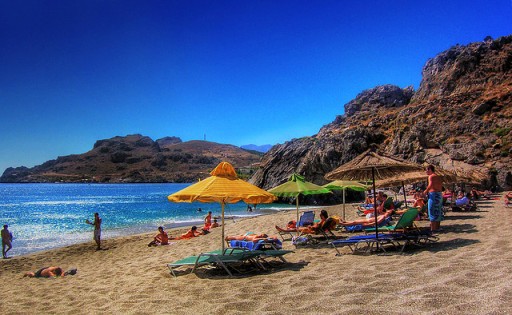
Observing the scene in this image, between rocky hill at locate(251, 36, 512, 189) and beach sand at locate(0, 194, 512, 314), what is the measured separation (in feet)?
85.2

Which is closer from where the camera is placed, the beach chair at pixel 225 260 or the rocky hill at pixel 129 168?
the beach chair at pixel 225 260

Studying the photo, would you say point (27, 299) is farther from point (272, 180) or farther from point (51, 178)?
point (51, 178)

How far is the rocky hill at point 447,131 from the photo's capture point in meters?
34.9

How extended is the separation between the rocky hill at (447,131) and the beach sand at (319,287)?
25984 mm

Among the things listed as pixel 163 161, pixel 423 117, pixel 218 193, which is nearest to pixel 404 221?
pixel 218 193

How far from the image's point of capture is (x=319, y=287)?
5188 millimetres

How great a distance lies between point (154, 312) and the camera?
488cm

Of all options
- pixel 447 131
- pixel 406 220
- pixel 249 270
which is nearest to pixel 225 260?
pixel 249 270

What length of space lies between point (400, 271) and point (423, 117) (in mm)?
46014

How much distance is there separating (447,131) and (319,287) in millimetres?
41179

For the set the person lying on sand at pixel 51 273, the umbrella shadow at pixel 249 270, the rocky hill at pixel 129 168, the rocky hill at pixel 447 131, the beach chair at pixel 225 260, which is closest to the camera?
the umbrella shadow at pixel 249 270

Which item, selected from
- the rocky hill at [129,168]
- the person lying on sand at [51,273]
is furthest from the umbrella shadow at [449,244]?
the rocky hill at [129,168]

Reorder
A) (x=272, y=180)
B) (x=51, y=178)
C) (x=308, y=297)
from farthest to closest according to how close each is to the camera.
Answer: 1. (x=51, y=178)
2. (x=272, y=180)
3. (x=308, y=297)

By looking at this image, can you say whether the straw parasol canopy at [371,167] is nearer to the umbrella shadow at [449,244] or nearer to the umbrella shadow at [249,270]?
the umbrella shadow at [449,244]
